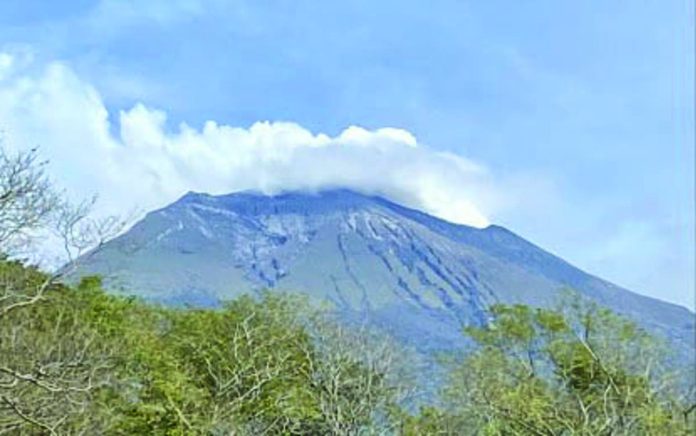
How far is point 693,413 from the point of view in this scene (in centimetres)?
2053

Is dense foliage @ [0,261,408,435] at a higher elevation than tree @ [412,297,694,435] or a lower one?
lower

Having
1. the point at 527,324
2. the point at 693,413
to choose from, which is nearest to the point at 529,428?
the point at 693,413

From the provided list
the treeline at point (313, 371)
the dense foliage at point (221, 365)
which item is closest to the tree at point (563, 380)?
the treeline at point (313, 371)

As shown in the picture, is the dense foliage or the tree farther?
the dense foliage

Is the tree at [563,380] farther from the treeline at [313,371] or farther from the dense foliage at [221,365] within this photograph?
the dense foliage at [221,365]

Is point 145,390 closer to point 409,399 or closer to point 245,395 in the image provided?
point 245,395

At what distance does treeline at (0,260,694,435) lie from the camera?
20781mm

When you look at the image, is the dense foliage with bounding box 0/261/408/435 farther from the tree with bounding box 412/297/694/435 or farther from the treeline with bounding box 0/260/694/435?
the tree with bounding box 412/297/694/435

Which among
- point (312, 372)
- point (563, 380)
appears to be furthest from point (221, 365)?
point (563, 380)

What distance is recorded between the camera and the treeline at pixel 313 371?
20781 mm

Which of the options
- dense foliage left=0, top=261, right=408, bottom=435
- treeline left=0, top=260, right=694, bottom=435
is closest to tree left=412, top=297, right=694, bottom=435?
treeline left=0, top=260, right=694, bottom=435

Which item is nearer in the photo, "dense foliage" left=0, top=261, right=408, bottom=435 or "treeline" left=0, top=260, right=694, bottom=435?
"treeline" left=0, top=260, right=694, bottom=435

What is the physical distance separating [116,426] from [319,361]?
704cm

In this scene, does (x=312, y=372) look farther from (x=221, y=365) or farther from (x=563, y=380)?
(x=563, y=380)
